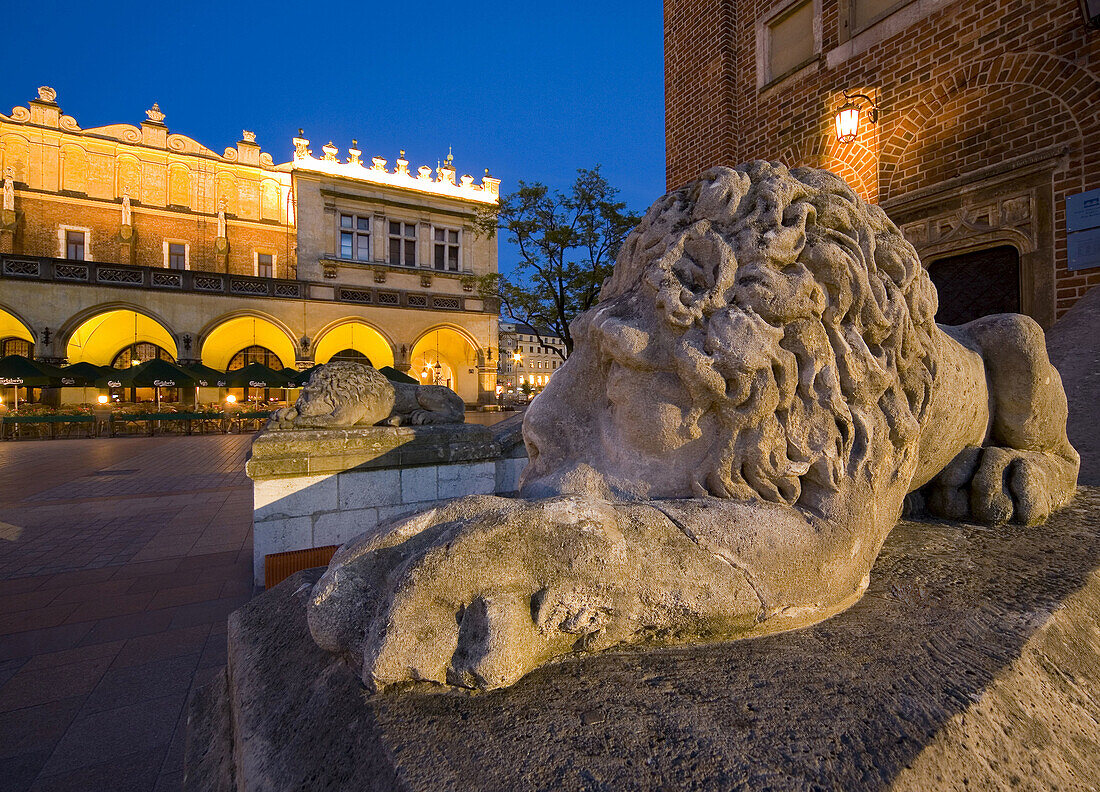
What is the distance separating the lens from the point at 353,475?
13.7ft

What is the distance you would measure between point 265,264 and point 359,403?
27672 mm

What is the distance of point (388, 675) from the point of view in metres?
0.92

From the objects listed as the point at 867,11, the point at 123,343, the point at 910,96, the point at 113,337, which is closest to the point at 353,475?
the point at 910,96

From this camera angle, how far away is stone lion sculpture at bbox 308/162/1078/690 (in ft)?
3.20

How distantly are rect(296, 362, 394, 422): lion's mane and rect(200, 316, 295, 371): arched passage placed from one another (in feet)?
69.2

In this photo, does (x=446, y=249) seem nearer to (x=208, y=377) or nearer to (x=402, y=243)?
(x=402, y=243)

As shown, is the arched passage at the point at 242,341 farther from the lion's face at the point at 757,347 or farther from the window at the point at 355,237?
the lion's face at the point at 757,347

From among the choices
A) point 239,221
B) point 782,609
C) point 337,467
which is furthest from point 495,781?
point 239,221

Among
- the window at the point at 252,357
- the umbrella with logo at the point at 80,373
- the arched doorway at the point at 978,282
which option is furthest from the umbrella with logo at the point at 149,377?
the arched doorway at the point at 978,282

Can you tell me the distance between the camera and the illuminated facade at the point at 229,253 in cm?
2066

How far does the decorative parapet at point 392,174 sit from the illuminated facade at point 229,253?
0.09 m

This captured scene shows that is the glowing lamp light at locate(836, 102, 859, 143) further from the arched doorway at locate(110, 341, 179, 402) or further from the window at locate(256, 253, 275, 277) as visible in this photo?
the window at locate(256, 253, 275, 277)

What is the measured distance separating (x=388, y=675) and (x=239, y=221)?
31710 mm

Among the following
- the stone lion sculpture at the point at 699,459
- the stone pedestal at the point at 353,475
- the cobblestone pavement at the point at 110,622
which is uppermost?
the stone lion sculpture at the point at 699,459
